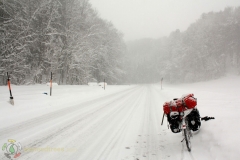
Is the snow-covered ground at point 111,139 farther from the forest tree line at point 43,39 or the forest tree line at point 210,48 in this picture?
the forest tree line at point 210,48

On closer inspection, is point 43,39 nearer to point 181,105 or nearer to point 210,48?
point 181,105

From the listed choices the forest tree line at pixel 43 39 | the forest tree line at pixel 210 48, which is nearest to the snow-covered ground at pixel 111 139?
the forest tree line at pixel 43 39

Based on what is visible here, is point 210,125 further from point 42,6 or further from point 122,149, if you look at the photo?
point 42,6

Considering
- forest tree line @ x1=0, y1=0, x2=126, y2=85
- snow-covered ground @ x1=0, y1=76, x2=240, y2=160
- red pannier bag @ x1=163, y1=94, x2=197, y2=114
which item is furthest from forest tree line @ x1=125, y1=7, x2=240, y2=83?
red pannier bag @ x1=163, y1=94, x2=197, y2=114

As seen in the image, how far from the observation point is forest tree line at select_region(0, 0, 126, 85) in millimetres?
15215

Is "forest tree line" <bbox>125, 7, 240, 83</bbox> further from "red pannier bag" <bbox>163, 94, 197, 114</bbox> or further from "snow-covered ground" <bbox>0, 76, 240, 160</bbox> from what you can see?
"red pannier bag" <bbox>163, 94, 197, 114</bbox>

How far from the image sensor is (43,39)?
1889cm

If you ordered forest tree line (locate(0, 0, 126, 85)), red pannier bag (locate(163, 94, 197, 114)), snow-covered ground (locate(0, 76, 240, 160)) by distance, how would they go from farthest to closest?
forest tree line (locate(0, 0, 126, 85)) → red pannier bag (locate(163, 94, 197, 114)) → snow-covered ground (locate(0, 76, 240, 160))

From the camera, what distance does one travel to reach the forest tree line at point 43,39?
A: 49.9 feet

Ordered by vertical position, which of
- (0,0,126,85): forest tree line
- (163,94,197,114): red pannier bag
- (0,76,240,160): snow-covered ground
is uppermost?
(0,0,126,85): forest tree line

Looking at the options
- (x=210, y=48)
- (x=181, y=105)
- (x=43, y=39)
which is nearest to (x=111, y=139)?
(x=181, y=105)

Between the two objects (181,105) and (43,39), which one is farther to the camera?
(43,39)

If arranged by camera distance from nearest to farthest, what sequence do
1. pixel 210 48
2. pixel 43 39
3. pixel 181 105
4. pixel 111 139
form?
pixel 181 105 → pixel 111 139 → pixel 43 39 → pixel 210 48

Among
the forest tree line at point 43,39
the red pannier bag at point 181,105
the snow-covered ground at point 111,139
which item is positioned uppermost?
the forest tree line at point 43,39
